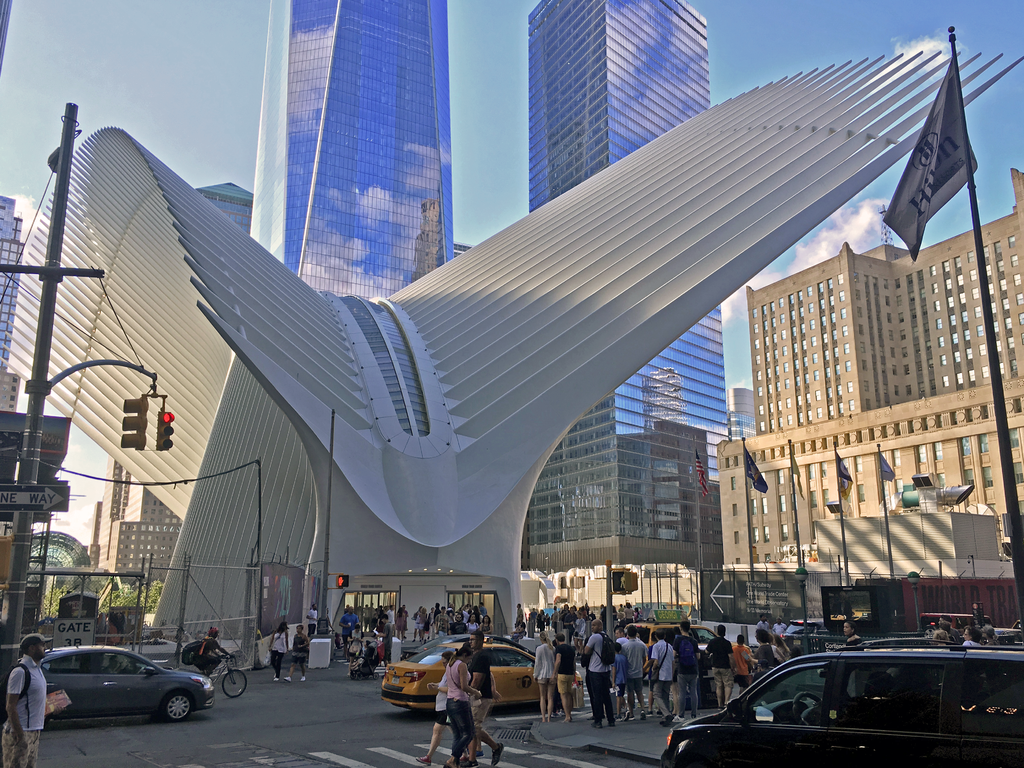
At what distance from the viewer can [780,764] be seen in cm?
654

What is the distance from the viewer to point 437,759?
10.9 metres

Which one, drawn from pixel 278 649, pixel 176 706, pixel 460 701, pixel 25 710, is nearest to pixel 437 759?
pixel 460 701

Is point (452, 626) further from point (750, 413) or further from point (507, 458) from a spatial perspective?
point (750, 413)

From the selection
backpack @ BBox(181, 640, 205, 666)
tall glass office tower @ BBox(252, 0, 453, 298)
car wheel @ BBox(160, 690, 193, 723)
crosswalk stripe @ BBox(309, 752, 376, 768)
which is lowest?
crosswalk stripe @ BBox(309, 752, 376, 768)

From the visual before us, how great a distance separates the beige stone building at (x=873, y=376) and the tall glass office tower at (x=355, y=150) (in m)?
58.7

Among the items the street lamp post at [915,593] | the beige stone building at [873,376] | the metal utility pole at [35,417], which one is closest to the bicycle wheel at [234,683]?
the metal utility pole at [35,417]

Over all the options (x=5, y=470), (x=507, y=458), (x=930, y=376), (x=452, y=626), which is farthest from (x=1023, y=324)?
(x=5, y=470)

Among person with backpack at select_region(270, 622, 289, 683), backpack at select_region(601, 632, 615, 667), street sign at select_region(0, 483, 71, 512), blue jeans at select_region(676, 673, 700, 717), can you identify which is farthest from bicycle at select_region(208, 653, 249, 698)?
blue jeans at select_region(676, 673, 700, 717)

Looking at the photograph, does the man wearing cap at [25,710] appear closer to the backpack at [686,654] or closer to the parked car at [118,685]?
the parked car at [118,685]

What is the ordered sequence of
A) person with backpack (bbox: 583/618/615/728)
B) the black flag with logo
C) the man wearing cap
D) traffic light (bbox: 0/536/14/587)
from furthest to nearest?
traffic light (bbox: 0/536/14/587) → person with backpack (bbox: 583/618/615/728) → the black flag with logo → the man wearing cap

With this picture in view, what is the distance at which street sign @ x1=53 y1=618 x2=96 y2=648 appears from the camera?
20.2 metres

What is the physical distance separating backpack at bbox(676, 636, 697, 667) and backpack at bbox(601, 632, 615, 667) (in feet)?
3.42

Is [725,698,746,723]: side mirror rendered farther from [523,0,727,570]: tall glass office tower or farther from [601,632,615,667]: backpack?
[523,0,727,570]: tall glass office tower

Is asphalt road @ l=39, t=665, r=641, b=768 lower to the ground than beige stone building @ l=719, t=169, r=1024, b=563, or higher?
lower
